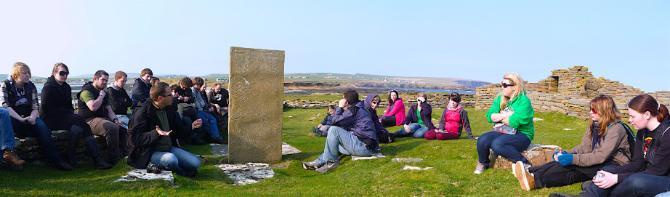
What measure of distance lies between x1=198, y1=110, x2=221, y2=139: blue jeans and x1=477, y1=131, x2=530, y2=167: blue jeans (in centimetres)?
→ 694

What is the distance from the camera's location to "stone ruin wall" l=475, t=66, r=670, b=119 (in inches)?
854

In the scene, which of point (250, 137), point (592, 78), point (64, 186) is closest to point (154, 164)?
point (64, 186)

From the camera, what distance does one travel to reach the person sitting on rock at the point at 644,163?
500cm

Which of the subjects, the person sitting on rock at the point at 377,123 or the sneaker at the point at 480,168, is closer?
the sneaker at the point at 480,168

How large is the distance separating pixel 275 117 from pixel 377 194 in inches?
149

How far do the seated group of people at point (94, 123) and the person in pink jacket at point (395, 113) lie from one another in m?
7.29

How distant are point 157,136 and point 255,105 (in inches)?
96.0

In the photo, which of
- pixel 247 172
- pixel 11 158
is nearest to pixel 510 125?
pixel 247 172

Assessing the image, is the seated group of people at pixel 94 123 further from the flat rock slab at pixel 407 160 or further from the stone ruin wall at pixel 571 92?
the stone ruin wall at pixel 571 92

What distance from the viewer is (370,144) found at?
943 centimetres

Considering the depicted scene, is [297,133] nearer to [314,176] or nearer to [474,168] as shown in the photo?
[314,176]

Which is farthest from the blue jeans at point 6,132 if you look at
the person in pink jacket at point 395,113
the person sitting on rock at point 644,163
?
the person in pink jacket at point 395,113

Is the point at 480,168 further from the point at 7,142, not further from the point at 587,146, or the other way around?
the point at 7,142

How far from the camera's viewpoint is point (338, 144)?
9312 mm
